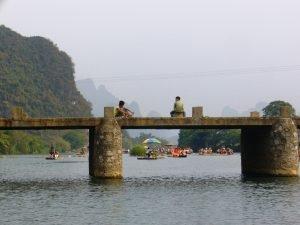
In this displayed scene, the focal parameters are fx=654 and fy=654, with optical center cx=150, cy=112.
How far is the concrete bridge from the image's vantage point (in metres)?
63.3

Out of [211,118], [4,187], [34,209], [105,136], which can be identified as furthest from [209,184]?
[34,209]

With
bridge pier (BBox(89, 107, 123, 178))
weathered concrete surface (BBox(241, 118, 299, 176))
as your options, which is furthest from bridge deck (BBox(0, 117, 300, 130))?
weathered concrete surface (BBox(241, 118, 299, 176))

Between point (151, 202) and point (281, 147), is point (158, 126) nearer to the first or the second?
point (281, 147)

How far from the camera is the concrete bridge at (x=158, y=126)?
6334cm

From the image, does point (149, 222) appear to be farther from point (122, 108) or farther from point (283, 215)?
point (122, 108)

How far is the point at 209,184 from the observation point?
203 feet

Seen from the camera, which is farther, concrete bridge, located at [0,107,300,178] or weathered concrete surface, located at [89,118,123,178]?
concrete bridge, located at [0,107,300,178]

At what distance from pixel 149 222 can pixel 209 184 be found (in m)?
25.5

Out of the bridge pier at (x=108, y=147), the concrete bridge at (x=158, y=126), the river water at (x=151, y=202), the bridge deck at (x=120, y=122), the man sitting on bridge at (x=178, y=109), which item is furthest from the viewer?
the man sitting on bridge at (x=178, y=109)

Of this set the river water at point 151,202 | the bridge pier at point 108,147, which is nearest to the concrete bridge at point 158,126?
the bridge pier at point 108,147

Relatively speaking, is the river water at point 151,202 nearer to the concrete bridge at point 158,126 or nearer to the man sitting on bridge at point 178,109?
the concrete bridge at point 158,126

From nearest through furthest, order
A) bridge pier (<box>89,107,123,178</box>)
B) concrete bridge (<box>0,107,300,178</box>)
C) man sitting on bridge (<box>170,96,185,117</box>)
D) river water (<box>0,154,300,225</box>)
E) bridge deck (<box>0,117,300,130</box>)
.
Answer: river water (<box>0,154,300,225</box>), bridge pier (<box>89,107,123,178</box>), concrete bridge (<box>0,107,300,178</box>), bridge deck (<box>0,117,300,130</box>), man sitting on bridge (<box>170,96,185,117</box>)

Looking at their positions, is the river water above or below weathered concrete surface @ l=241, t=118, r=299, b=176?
below

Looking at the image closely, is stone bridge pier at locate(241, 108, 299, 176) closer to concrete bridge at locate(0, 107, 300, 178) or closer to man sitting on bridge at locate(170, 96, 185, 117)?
concrete bridge at locate(0, 107, 300, 178)
